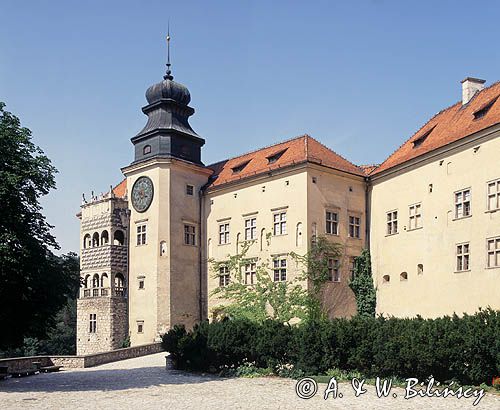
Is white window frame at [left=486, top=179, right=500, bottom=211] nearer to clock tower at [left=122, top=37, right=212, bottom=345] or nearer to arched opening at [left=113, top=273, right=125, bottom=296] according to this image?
clock tower at [left=122, top=37, right=212, bottom=345]

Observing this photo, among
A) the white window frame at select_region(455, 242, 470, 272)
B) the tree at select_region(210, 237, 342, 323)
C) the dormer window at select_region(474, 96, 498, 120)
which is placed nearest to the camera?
the white window frame at select_region(455, 242, 470, 272)

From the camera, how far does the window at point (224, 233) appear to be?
36125 mm

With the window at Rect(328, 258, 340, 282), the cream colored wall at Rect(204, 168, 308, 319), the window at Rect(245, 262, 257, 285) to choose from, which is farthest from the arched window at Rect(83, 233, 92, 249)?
the window at Rect(328, 258, 340, 282)

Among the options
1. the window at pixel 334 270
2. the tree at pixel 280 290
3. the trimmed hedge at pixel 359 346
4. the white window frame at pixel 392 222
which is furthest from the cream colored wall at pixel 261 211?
the trimmed hedge at pixel 359 346

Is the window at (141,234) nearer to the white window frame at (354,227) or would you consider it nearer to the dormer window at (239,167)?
the dormer window at (239,167)

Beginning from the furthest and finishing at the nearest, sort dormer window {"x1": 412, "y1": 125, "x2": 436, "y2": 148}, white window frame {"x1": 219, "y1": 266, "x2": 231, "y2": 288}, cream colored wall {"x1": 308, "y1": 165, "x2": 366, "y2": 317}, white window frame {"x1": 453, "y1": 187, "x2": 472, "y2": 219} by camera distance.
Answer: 1. white window frame {"x1": 219, "y1": 266, "x2": 231, "y2": 288}
2. cream colored wall {"x1": 308, "y1": 165, "x2": 366, "y2": 317}
3. dormer window {"x1": 412, "y1": 125, "x2": 436, "y2": 148}
4. white window frame {"x1": 453, "y1": 187, "x2": 472, "y2": 219}

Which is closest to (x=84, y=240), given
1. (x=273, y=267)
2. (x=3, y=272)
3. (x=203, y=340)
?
(x=273, y=267)

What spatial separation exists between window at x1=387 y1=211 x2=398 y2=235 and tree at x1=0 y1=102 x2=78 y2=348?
53.9 ft

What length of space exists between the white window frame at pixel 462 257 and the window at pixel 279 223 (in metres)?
8.88

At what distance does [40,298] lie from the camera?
20.3m

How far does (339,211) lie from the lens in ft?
109

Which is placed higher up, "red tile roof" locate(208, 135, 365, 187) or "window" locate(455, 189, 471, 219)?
"red tile roof" locate(208, 135, 365, 187)

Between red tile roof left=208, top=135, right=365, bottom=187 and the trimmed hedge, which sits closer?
the trimmed hedge

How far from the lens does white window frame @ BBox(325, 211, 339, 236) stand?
32.7m
